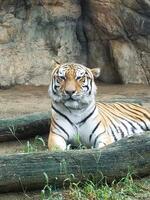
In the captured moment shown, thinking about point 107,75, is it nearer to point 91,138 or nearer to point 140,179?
point 91,138

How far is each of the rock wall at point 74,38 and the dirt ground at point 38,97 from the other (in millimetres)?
376

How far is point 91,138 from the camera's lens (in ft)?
18.5

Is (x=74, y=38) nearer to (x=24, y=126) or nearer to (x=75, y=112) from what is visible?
(x=24, y=126)

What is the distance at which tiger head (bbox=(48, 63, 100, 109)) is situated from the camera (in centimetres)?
551

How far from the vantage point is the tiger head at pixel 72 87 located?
217 inches

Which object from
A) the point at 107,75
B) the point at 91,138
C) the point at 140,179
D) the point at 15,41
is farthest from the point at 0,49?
the point at 140,179

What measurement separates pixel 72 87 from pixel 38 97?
→ 372 cm

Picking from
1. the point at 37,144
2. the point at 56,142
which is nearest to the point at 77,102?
the point at 56,142

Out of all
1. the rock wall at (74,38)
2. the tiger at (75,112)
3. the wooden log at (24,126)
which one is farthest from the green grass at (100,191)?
the rock wall at (74,38)

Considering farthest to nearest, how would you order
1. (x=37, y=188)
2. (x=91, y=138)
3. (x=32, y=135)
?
(x=32, y=135) → (x=91, y=138) → (x=37, y=188)

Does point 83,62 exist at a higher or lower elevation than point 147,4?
lower

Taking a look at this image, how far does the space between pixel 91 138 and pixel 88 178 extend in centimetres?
127

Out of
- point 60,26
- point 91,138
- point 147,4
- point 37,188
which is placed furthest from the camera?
point 60,26

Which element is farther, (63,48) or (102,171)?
(63,48)
